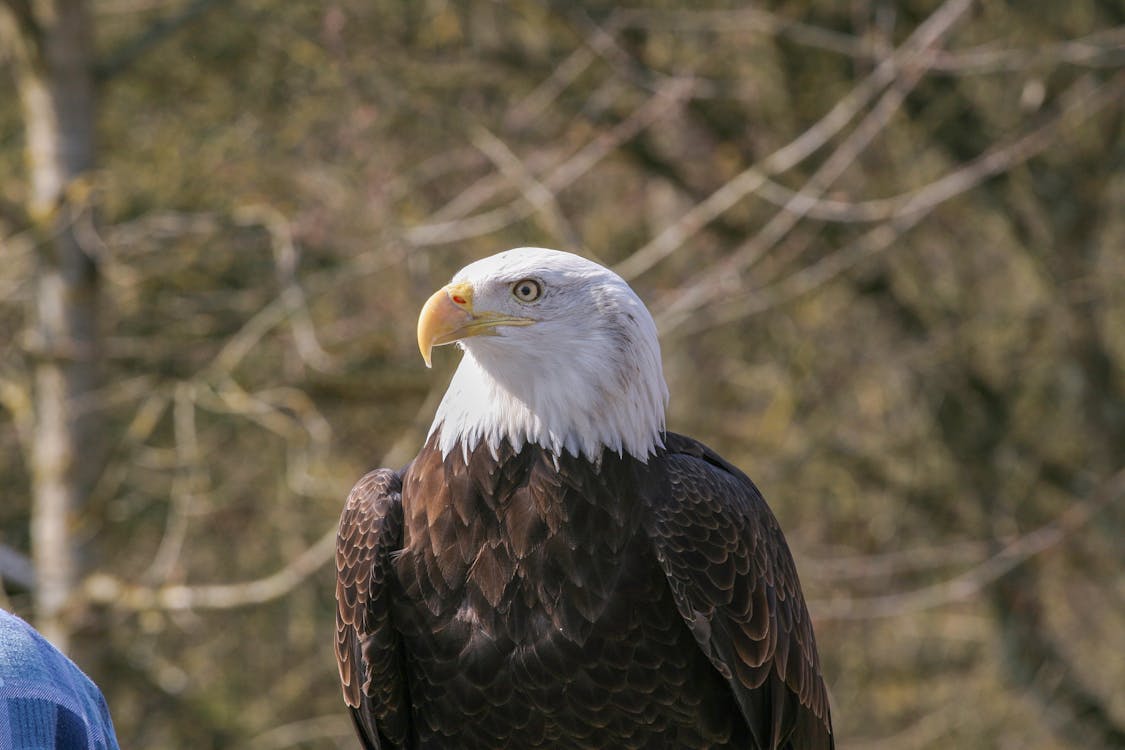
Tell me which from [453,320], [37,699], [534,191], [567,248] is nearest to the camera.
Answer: [37,699]

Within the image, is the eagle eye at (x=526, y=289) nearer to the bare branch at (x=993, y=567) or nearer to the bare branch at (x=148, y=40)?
the bare branch at (x=148, y=40)

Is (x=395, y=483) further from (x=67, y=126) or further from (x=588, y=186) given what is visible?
(x=588, y=186)

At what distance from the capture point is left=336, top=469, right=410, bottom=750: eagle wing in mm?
3695

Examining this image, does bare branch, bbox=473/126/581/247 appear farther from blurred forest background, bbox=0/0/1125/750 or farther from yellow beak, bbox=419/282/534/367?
yellow beak, bbox=419/282/534/367

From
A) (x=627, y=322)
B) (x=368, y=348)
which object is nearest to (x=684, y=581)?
(x=627, y=322)

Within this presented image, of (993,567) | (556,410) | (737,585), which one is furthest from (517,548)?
(993,567)

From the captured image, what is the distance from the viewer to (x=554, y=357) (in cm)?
367

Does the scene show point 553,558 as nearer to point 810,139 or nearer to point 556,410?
point 556,410

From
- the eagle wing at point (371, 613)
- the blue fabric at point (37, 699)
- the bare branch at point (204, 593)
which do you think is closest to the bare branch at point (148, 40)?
the bare branch at point (204, 593)

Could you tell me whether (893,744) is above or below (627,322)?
below

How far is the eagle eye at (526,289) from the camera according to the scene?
359 cm

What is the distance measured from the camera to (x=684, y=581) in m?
3.59

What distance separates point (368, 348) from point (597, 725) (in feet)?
17.1

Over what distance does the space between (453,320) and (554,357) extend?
0.98ft
